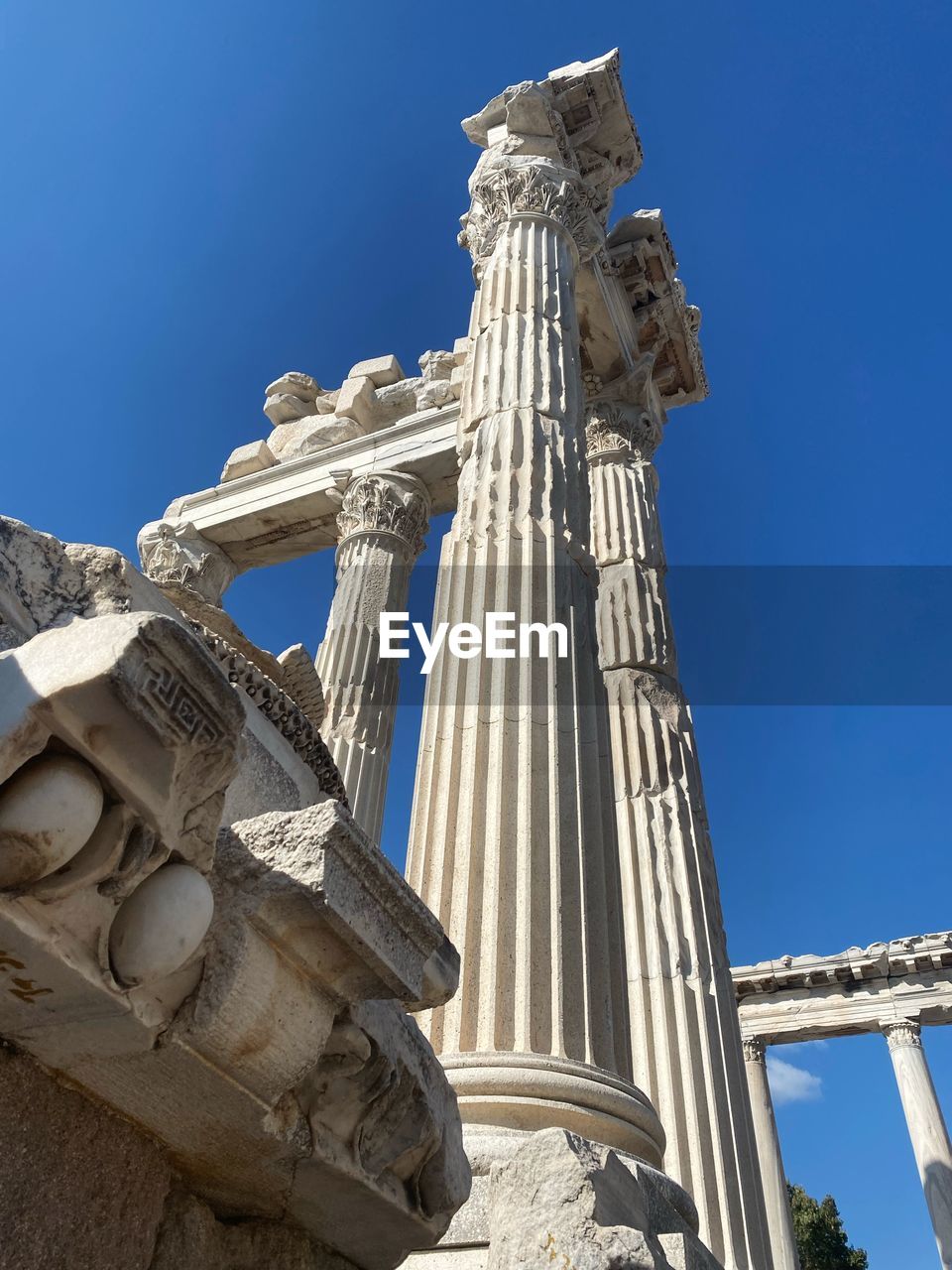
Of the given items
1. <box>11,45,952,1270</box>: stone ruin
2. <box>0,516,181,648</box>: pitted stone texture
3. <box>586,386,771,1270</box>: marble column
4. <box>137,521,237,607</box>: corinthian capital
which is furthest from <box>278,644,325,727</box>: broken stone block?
<box>137,521,237,607</box>: corinthian capital

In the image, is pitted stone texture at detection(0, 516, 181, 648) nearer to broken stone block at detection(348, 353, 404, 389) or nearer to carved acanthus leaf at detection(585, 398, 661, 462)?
carved acanthus leaf at detection(585, 398, 661, 462)

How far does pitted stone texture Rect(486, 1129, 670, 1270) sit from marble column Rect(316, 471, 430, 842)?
8.23 metres

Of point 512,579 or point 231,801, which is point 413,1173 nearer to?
point 231,801

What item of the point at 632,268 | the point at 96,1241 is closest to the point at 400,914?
the point at 96,1241

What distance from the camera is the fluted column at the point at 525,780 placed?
4.70 metres

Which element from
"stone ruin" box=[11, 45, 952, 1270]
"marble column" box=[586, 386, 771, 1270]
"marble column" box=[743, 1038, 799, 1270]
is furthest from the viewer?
"marble column" box=[743, 1038, 799, 1270]

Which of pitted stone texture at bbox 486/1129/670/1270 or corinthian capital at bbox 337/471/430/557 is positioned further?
corinthian capital at bbox 337/471/430/557

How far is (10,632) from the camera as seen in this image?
6.19 feet

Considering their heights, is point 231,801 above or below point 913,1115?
below

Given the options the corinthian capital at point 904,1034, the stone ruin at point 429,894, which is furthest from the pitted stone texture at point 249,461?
the corinthian capital at point 904,1034

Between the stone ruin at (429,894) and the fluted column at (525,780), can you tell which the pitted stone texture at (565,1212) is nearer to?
the stone ruin at (429,894)

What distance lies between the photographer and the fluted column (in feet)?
15.4

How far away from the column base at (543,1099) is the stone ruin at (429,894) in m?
0.02

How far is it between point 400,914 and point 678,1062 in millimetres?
6730
